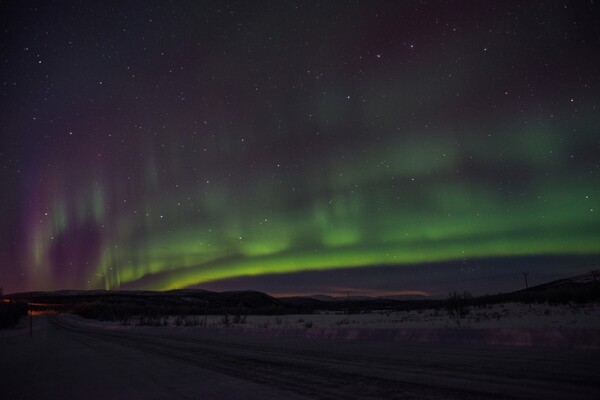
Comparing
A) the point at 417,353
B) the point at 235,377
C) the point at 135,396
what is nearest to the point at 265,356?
the point at 235,377

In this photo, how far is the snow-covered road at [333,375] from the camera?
546cm

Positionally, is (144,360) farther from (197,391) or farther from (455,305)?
(455,305)

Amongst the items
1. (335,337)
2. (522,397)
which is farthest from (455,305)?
(522,397)

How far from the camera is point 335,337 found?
1562 centimetres

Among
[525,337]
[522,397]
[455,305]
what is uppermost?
[522,397]

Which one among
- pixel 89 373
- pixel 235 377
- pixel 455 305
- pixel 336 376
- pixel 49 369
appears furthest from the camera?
pixel 455 305

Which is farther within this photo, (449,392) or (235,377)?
(235,377)

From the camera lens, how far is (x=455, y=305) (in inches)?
1307

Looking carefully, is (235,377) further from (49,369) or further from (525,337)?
(525,337)

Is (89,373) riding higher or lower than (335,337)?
higher

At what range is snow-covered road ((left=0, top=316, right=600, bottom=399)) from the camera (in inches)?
215

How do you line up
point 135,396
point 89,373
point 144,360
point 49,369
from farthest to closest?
point 144,360 → point 49,369 → point 89,373 → point 135,396

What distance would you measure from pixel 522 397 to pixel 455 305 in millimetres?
30911

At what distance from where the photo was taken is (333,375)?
704 cm
